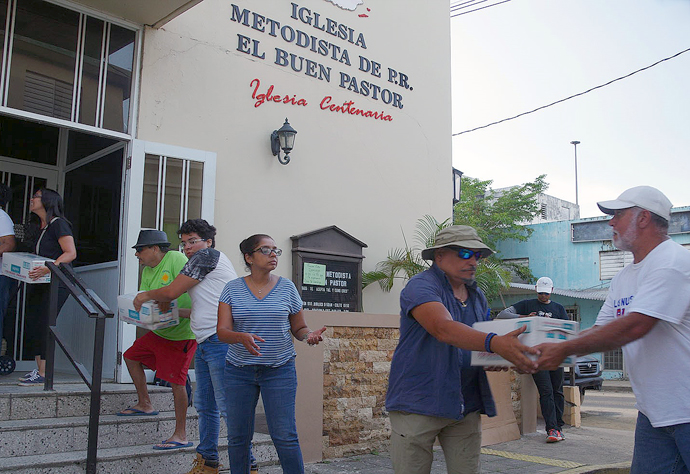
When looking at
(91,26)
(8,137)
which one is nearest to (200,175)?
(91,26)

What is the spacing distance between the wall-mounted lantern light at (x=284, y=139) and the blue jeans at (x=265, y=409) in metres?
4.70

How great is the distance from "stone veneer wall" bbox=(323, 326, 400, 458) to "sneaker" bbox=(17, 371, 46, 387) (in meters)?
2.51

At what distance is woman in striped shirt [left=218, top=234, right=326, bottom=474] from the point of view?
4.10 meters

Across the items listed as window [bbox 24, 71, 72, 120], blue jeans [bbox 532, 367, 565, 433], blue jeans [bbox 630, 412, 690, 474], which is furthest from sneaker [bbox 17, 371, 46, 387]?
blue jeans [bbox 532, 367, 565, 433]

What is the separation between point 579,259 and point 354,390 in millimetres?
20478

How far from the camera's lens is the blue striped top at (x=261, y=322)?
4.14 metres

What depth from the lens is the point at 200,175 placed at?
768 cm

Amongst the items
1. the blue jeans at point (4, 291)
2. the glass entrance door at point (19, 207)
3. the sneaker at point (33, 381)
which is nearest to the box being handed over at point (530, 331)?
the sneaker at point (33, 381)

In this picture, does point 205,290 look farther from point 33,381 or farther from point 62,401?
point 33,381

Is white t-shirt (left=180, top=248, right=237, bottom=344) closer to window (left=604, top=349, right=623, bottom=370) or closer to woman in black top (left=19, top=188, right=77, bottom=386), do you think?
woman in black top (left=19, top=188, right=77, bottom=386)

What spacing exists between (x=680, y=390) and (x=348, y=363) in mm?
3955

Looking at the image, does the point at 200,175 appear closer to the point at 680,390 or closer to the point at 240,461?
the point at 240,461

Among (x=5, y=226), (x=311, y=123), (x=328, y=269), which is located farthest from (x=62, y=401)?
(x=311, y=123)

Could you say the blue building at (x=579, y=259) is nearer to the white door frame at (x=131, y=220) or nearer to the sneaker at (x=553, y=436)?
→ the sneaker at (x=553, y=436)
